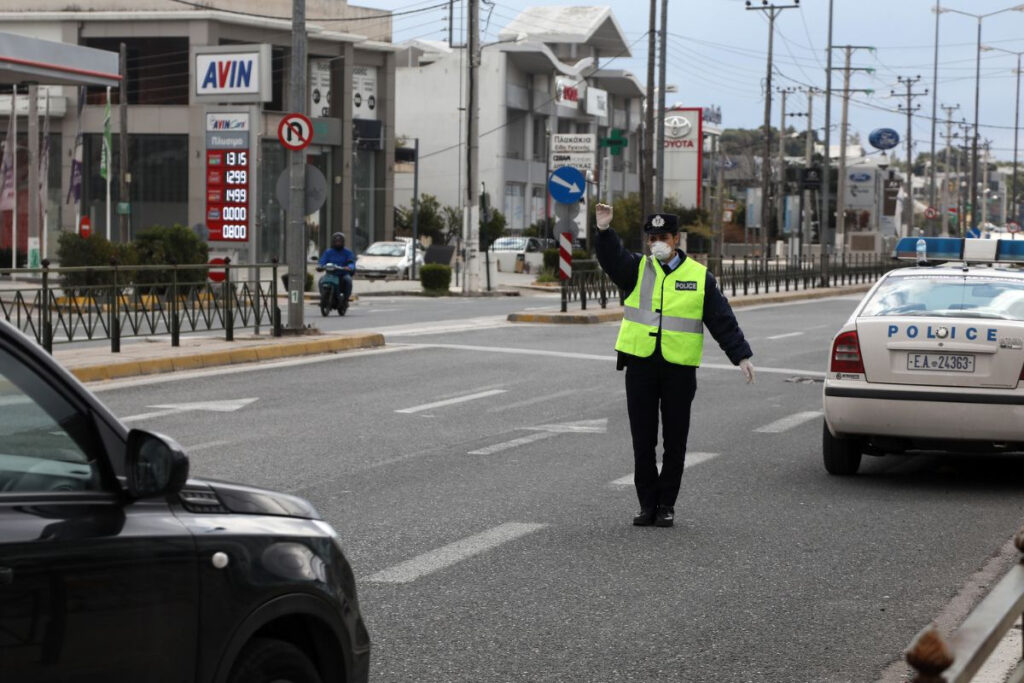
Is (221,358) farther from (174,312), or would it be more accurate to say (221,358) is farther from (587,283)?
(587,283)

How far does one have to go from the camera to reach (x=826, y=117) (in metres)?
60.0

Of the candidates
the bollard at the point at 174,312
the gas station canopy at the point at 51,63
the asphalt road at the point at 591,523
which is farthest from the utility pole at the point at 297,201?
the gas station canopy at the point at 51,63

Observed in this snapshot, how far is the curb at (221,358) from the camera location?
1706 cm

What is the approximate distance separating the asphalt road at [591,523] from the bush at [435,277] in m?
27.0

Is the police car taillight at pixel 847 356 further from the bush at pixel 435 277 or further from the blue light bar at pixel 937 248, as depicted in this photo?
the bush at pixel 435 277

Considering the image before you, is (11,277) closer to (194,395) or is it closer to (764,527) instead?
(194,395)

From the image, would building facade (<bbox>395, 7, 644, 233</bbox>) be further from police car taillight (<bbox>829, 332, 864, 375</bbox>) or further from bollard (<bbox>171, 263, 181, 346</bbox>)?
police car taillight (<bbox>829, 332, 864, 375</bbox>)

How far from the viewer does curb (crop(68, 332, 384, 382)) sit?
56.0 ft

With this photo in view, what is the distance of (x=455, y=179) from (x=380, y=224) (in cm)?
1561

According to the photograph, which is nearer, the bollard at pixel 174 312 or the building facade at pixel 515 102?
the bollard at pixel 174 312

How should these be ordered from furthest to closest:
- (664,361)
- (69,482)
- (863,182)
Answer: (863,182) → (664,361) → (69,482)

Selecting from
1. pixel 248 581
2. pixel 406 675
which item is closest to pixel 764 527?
pixel 406 675

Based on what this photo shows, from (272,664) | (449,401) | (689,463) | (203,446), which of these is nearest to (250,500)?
(272,664)

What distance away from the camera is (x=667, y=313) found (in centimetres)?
907
